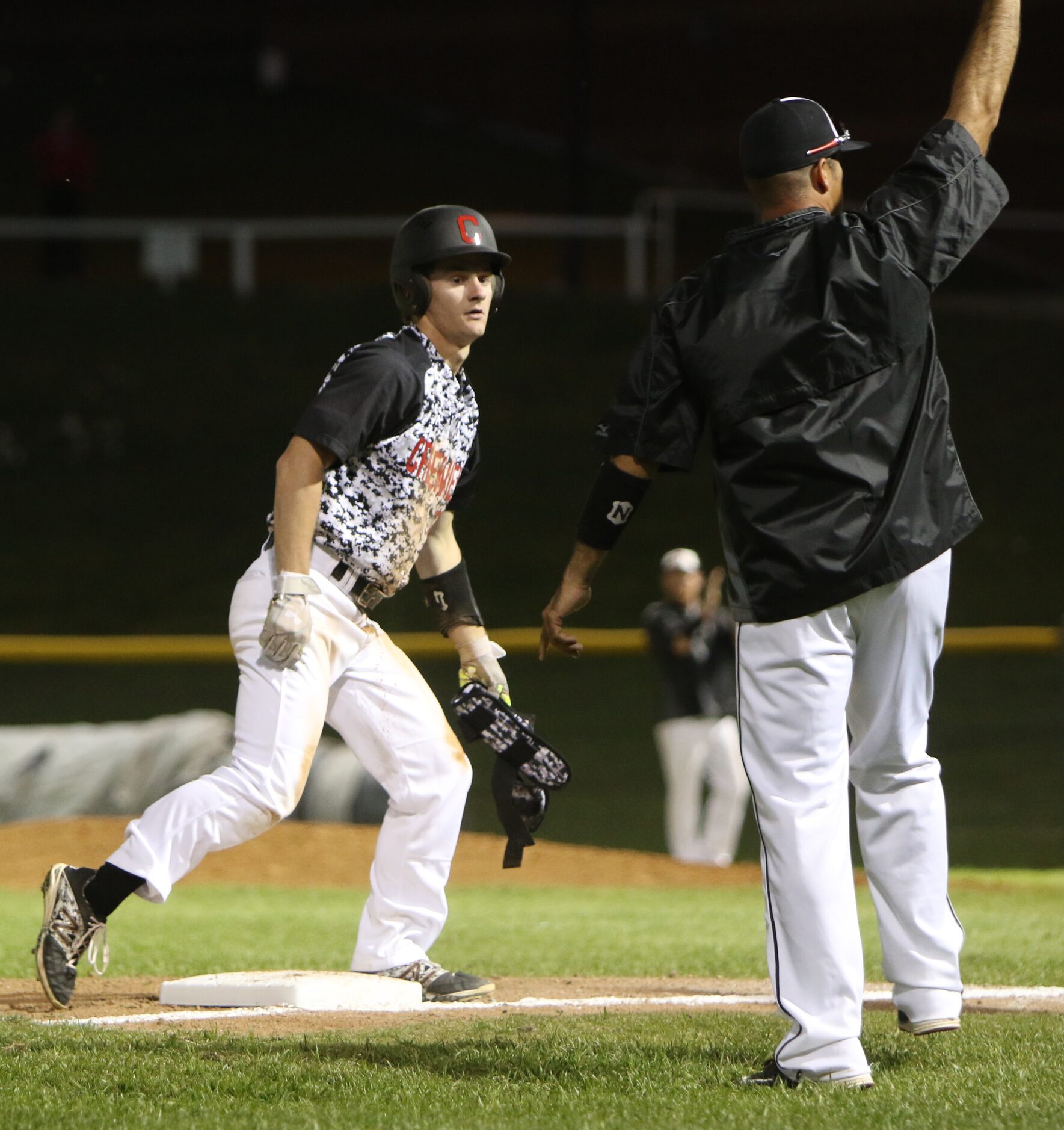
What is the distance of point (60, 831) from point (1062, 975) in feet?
23.4

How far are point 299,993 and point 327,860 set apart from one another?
6.11m

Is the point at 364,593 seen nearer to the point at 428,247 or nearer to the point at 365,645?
the point at 365,645

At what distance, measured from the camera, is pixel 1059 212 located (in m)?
21.9

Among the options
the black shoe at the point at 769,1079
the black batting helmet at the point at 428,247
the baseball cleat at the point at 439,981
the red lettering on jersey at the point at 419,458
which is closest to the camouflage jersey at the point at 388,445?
the red lettering on jersey at the point at 419,458

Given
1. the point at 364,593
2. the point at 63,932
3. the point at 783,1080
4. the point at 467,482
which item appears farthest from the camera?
the point at 467,482

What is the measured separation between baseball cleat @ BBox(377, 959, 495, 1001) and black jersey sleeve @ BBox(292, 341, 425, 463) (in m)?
1.48

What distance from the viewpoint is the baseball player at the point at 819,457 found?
3.45m

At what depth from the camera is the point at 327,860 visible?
10492 millimetres

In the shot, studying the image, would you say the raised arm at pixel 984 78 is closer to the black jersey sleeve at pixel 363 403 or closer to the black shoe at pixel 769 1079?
the black jersey sleeve at pixel 363 403

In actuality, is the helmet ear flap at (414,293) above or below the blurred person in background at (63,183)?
below

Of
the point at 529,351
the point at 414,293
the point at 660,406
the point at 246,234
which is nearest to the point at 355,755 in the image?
the point at 414,293

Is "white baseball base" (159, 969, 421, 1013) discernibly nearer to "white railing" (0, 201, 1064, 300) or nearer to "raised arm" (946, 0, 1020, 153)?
"raised arm" (946, 0, 1020, 153)

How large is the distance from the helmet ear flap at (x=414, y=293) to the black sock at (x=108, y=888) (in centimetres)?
173

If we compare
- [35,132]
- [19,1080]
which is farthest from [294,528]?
[35,132]
